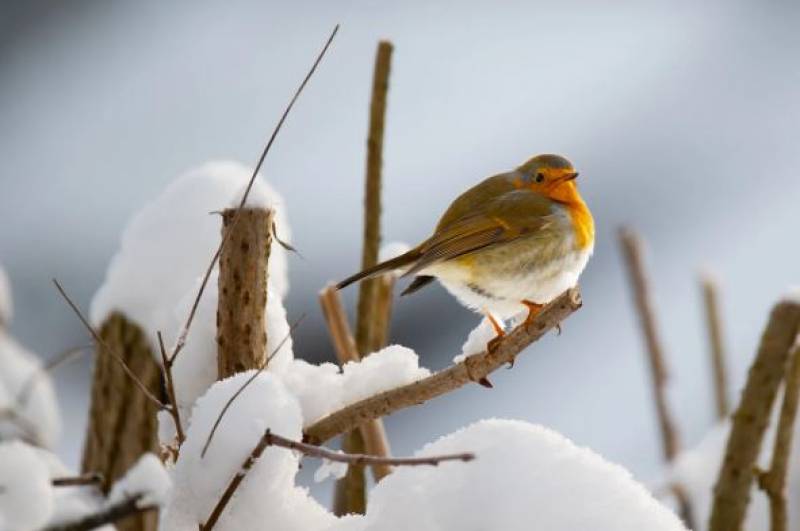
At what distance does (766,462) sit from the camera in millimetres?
2314

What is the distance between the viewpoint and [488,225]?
2.60 metres

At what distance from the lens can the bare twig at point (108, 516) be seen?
97cm

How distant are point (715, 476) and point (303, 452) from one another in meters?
1.58

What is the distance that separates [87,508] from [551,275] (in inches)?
63.6

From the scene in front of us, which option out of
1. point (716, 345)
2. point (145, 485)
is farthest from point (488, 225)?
point (145, 485)

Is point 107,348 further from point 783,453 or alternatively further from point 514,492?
point 783,453

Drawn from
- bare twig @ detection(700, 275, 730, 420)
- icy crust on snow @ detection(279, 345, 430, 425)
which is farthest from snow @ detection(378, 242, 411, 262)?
bare twig @ detection(700, 275, 730, 420)

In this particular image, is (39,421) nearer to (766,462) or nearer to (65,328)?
(766,462)

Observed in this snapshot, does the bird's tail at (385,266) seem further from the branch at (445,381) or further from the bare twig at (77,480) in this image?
the bare twig at (77,480)

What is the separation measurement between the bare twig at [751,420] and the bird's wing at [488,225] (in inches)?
28.9

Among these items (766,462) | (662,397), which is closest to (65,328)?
(662,397)

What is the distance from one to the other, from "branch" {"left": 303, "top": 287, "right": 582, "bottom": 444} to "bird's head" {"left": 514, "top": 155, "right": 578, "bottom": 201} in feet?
4.25

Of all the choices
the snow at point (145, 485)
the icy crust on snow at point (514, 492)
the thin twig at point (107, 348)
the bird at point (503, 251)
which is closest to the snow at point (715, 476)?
the bird at point (503, 251)

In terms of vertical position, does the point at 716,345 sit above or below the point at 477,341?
below
